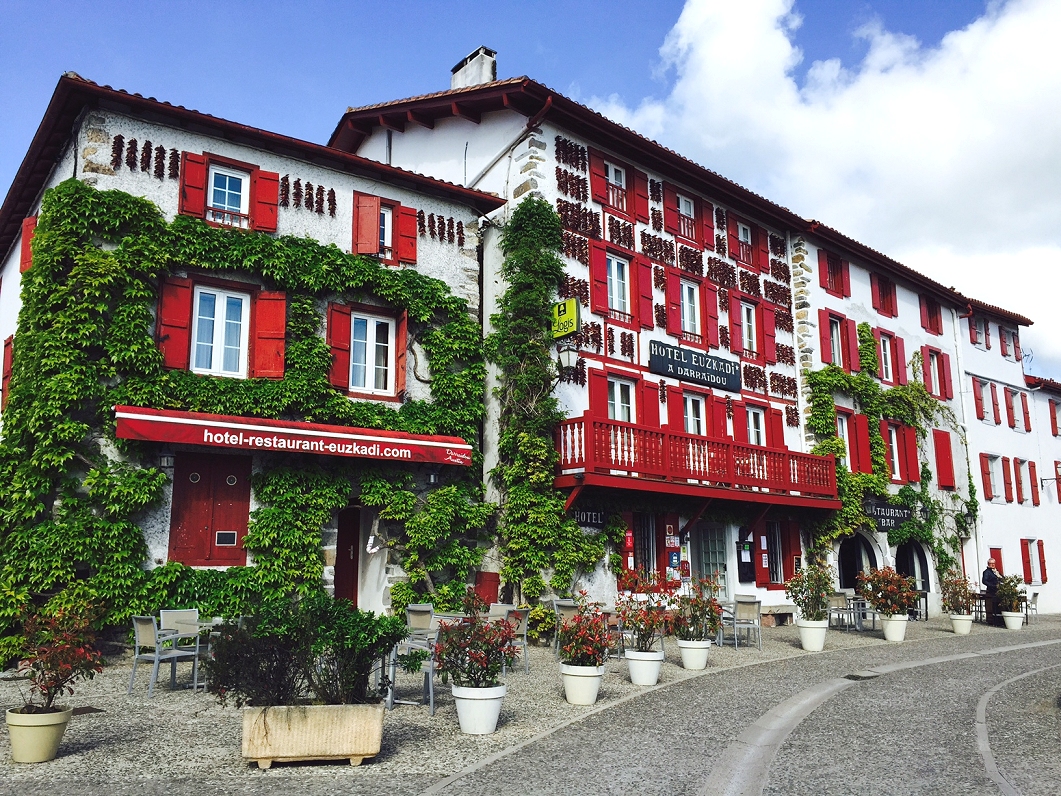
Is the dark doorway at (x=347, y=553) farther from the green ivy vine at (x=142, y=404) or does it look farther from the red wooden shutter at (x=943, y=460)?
the red wooden shutter at (x=943, y=460)

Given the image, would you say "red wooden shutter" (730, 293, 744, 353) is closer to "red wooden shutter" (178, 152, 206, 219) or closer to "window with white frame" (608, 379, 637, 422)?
"window with white frame" (608, 379, 637, 422)

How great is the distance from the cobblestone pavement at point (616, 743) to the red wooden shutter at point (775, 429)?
33.1 feet

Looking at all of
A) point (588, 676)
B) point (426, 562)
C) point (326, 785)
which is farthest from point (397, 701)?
point (426, 562)

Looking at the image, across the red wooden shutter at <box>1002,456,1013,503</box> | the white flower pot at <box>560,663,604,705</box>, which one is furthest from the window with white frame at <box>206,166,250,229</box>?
the red wooden shutter at <box>1002,456,1013,503</box>

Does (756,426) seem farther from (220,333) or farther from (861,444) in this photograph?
(220,333)

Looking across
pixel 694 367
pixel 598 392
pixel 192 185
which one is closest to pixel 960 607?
pixel 694 367

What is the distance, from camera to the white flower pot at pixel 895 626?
57.3 feet

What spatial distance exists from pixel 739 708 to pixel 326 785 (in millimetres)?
5126

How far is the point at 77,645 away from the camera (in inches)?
283

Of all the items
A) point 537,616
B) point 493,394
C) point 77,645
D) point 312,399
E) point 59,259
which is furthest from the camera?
point 493,394

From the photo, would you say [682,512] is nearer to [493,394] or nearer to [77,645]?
[493,394]

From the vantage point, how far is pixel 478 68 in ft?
69.6

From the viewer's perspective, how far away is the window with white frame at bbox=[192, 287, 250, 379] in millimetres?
13922

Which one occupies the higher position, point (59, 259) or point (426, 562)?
point (59, 259)
